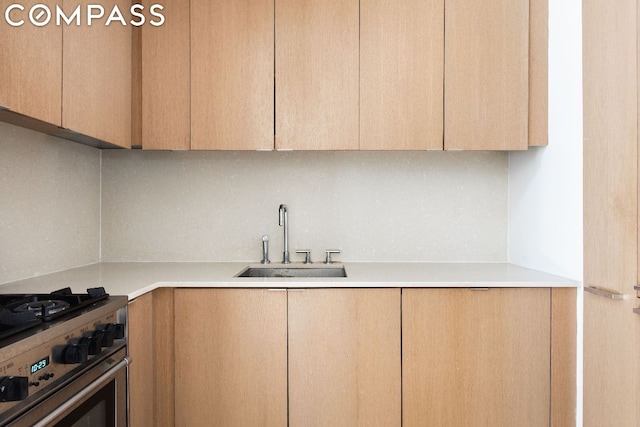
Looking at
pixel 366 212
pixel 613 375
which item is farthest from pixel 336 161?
pixel 613 375

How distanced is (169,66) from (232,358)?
4.91ft

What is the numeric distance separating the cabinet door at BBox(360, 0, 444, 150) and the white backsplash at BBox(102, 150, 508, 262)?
0.45 meters

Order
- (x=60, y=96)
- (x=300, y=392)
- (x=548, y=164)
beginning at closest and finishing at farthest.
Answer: (x=60, y=96)
(x=300, y=392)
(x=548, y=164)

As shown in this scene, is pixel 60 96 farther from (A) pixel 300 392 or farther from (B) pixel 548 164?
(B) pixel 548 164

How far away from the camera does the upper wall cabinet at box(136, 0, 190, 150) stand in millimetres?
2242

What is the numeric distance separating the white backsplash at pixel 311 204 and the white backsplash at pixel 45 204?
0.16 metres

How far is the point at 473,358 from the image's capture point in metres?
1.98

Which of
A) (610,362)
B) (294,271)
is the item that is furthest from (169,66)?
(610,362)

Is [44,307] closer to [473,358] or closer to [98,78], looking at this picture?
[98,78]

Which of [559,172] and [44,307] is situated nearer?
[44,307]

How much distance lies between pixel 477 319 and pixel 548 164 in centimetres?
89

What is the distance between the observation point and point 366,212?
2623 mm

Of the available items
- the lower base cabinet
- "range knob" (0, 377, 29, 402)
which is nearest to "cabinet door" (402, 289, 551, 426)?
the lower base cabinet

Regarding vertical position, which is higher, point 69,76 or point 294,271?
point 69,76
